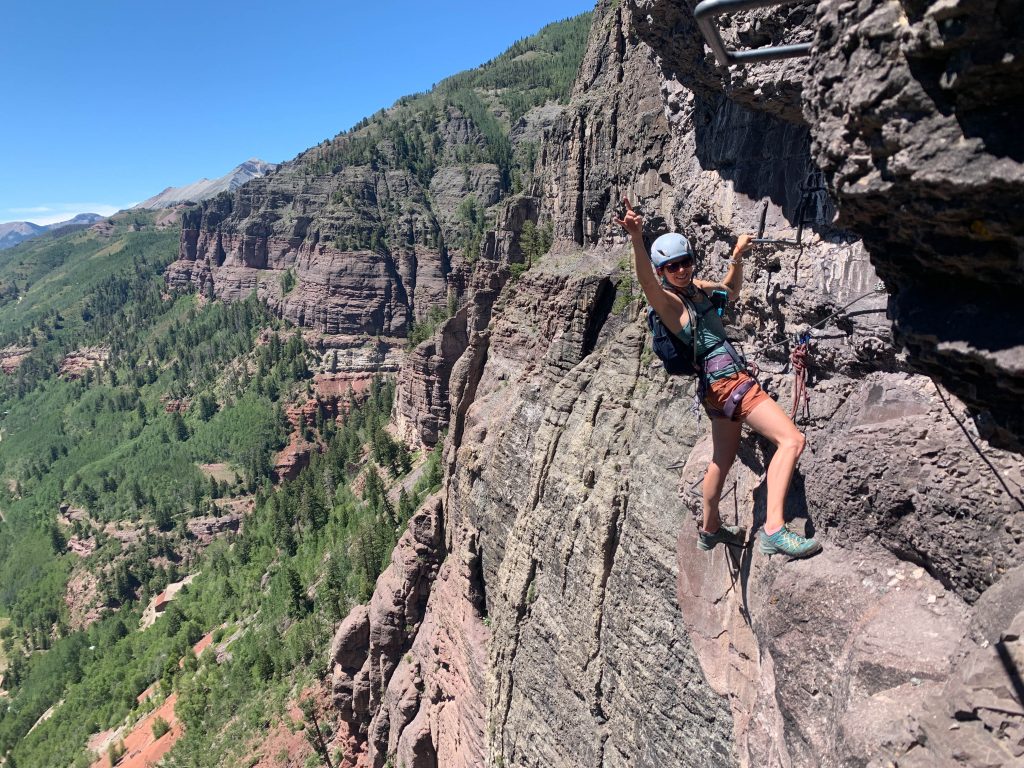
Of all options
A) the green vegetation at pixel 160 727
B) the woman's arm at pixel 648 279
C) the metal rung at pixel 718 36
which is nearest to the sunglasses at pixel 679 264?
the woman's arm at pixel 648 279

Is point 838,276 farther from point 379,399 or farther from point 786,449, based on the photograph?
point 379,399

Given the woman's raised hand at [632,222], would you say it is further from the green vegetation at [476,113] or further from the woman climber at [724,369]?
the green vegetation at [476,113]

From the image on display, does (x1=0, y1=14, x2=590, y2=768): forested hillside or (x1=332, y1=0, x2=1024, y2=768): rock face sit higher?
(x1=332, y1=0, x2=1024, y2=768): rock face

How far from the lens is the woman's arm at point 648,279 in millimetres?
4867

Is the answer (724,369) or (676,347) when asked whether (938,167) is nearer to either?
(724,369)

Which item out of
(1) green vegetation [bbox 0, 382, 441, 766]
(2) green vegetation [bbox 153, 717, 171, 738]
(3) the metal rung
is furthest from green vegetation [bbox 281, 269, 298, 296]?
(3) the metal rung

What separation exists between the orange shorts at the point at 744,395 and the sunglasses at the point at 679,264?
1.21 m

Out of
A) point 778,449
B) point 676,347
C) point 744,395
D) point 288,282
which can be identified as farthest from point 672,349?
point 288,282

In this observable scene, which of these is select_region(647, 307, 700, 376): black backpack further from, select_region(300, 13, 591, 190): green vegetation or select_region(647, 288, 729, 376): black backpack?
select_region(300, 13, 591, 190): green vegetation

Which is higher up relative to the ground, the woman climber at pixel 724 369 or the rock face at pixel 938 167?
the rock face at pixel 938 167

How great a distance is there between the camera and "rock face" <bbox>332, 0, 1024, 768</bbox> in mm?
3807

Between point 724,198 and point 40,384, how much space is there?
190 m

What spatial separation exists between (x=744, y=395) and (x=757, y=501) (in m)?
2.27

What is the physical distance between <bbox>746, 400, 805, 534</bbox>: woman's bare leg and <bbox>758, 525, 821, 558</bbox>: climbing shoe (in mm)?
110
